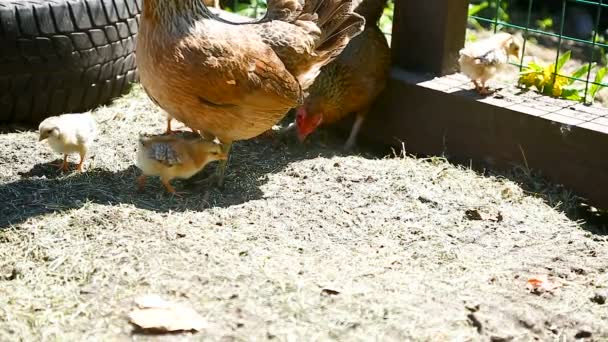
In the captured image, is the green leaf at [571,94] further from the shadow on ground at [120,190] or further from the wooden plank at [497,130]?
the shadow on ground at [120,190]

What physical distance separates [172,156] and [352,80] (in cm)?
194

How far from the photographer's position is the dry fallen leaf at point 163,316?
347 cm

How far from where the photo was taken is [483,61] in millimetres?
5781

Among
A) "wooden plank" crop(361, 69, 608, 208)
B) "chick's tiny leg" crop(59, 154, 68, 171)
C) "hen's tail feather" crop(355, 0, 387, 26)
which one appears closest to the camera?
"chick's tiny leg" crop(59, 154, 68, 171)

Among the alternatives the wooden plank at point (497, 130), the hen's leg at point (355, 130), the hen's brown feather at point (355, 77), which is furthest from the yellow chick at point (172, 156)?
the wooden plank at point (497, 130)

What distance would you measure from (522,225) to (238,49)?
79.8 inches

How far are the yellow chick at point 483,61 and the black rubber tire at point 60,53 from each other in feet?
8.19

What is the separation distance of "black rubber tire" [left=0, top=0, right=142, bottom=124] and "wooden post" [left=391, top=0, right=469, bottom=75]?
2049mm

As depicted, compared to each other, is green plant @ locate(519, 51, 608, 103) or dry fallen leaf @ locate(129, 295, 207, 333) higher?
green plant @ locate(519, 51, 608, 103)

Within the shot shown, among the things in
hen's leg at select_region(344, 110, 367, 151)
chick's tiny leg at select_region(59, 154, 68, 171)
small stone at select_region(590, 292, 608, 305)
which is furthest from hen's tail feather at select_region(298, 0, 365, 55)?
small stone at select_region(590, 292, 608, 305)

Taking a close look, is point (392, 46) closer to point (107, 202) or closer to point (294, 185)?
point (294, 185)

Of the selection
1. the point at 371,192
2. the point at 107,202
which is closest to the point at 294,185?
the point at 371,192

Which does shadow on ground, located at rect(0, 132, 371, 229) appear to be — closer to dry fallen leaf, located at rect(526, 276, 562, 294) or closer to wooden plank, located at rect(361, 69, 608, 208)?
wooden plank, located at rect(361, 69, 608, 208)

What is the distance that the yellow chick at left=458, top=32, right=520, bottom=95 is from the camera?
581cm
